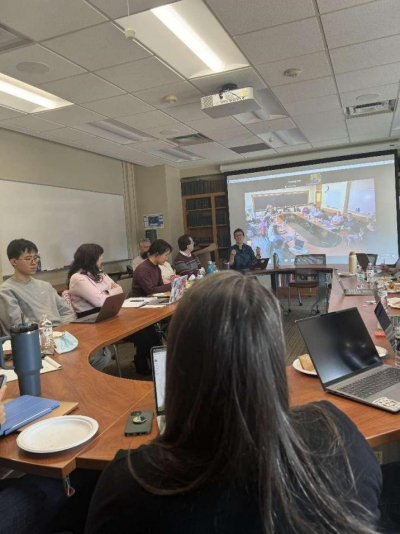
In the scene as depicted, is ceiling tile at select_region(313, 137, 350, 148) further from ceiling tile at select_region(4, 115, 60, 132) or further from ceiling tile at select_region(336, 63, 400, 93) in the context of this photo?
ceiling tile at select_region(4, 115, 60, 132)

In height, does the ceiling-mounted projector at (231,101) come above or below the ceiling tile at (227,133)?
below

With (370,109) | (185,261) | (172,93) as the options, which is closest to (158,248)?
(185,261)

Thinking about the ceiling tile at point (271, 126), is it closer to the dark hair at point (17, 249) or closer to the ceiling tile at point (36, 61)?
the ceiling tile at point (36, 61)

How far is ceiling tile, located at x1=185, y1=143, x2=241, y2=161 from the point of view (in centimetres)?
580

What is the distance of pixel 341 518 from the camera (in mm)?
584

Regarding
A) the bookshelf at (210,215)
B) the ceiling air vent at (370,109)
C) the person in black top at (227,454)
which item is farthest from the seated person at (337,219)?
the person in black top at (227,454)

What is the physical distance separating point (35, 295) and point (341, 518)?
2418mm

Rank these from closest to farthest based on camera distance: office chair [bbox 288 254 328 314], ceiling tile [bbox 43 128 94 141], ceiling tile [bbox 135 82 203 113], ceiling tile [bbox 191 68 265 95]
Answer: ceiling tile [bbox 191 68 265 95], ceiling tile [bbox 135 82 203 113], ceiling tile [bbox 43 128 94 141], office chair [bbox 288 254 328 314]

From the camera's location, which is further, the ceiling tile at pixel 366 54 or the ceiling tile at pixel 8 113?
the ceiling tile at pixel 8 113

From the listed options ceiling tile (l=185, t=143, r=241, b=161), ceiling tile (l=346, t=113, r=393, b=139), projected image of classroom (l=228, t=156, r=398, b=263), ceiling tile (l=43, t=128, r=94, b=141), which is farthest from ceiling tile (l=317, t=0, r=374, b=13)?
projected image of classroom (l=228, t=156, r=398, b=263)

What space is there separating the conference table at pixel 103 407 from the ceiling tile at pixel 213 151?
417 cm

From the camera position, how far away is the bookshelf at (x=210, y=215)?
24.2 ft

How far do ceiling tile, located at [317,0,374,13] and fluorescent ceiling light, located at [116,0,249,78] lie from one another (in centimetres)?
64

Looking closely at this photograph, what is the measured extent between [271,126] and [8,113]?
3.05 m
